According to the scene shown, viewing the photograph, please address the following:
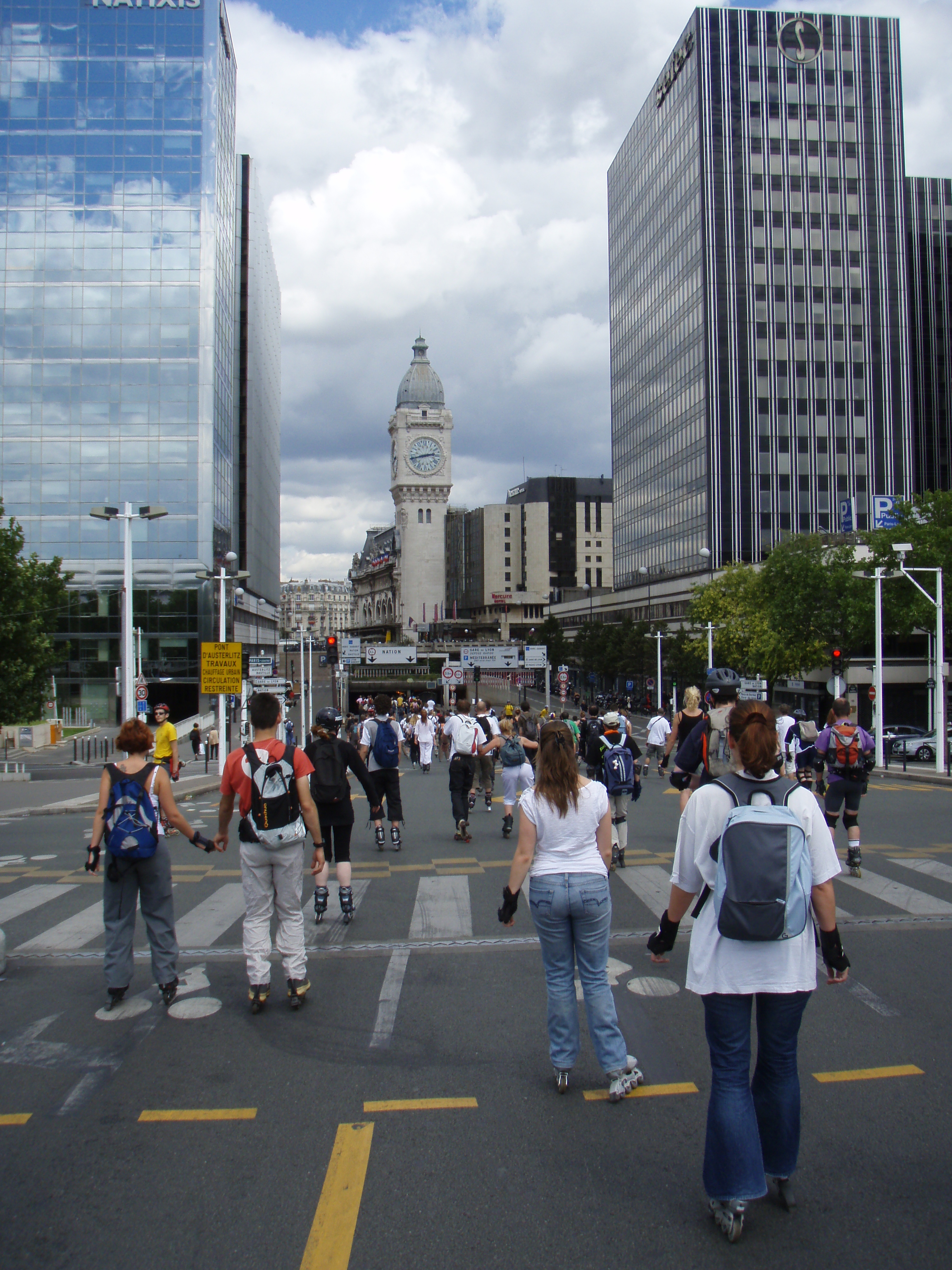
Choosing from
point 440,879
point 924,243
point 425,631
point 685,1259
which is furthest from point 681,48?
point 425,631

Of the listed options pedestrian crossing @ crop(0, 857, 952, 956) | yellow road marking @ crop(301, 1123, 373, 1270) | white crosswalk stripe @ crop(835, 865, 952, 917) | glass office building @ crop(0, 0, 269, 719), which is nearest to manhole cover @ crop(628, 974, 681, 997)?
pedestrian crossing @ crop(0, 857, 952, 956)

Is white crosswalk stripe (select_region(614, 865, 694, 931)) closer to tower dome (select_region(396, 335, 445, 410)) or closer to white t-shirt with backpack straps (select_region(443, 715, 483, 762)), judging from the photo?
white t-shirt with backpack straps (select_region(443, 715, 483, 762))

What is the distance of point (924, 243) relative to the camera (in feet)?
334

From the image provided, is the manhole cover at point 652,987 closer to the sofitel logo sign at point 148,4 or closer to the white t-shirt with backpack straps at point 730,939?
the white t-shirt with backpack straps at point 730,939

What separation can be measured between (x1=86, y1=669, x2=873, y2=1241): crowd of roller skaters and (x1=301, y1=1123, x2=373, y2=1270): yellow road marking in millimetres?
1106

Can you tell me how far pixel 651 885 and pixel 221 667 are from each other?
17998 millimetres

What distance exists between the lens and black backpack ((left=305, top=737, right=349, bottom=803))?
8023 mm

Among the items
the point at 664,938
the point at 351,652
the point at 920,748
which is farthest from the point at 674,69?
the point at 664,938

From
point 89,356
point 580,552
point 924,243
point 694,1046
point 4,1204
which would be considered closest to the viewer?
point 4,1204

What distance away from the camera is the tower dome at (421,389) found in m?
174

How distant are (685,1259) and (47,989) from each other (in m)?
4.95

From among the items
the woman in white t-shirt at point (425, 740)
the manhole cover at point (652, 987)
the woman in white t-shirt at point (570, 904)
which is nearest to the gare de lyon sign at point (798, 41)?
the woman in white t-shirt at point (425, 740)

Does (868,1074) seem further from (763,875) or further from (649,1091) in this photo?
(763,875)

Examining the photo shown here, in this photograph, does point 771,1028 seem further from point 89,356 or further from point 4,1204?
point 89,356
